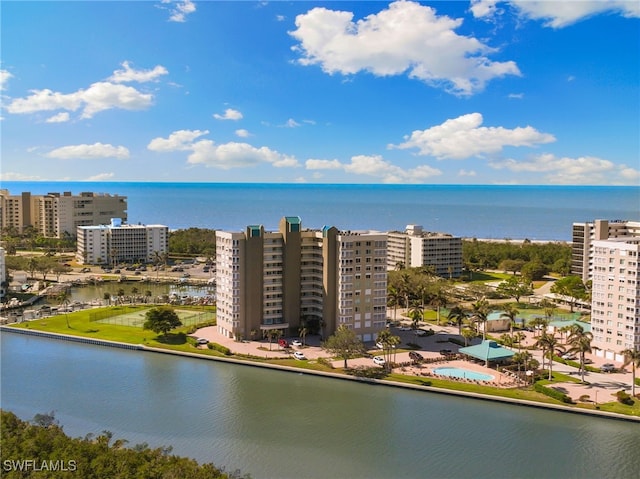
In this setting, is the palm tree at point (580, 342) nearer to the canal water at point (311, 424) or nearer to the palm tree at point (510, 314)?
the canal water at point (311, 424)

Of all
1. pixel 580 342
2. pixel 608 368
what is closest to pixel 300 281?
pixel 580 342

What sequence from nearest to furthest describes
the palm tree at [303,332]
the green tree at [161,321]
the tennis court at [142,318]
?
the palm tree at [303,332] → the green tree at [161,321] → the tennis court at [142,318]

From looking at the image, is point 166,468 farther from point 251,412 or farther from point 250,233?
point 250,233

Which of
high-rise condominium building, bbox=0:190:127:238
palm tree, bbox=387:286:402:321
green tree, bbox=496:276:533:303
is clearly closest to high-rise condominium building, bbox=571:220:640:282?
green tree, bbox=496:276:533:303

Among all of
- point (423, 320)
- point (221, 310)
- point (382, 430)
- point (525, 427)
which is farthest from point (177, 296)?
point (525, 427)

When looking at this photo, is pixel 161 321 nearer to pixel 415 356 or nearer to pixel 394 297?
pixel 415 356

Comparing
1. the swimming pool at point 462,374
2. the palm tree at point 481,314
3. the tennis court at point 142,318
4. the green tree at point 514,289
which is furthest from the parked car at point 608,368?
the tennis court at point 142,318
